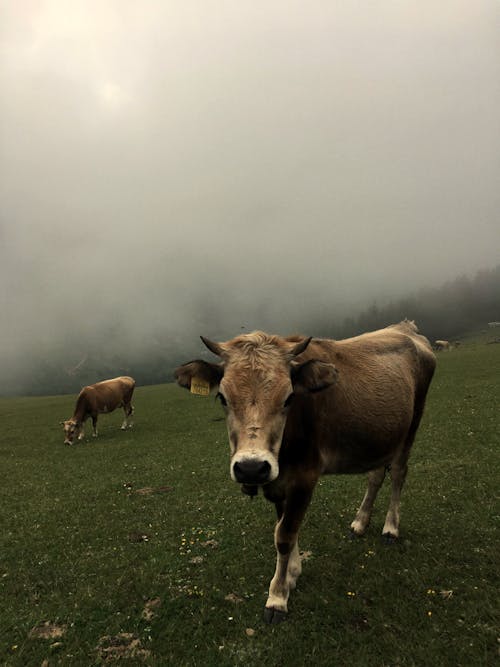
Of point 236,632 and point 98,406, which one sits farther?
point 98,406

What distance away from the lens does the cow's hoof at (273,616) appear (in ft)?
20.2

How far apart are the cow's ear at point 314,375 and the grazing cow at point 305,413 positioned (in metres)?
0.02

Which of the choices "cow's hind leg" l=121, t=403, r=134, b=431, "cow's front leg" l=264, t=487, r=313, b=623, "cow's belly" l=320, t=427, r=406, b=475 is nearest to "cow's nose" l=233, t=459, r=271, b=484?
"cow's front leg" l=264, t=487, r=313, b=623

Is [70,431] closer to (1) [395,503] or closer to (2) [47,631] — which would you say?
(2) [47,631]

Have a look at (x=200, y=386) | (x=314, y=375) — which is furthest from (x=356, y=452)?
(x=200, y=386)

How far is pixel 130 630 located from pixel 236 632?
72.7 inches

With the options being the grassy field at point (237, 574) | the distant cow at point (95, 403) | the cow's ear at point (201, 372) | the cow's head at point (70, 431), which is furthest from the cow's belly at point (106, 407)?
the cow's ear at point (201, 372)

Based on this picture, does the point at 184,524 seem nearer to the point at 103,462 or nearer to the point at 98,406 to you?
the point at 103,462

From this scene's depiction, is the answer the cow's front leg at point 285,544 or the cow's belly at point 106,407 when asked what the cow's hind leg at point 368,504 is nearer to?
the cow's front leg at point 285,544

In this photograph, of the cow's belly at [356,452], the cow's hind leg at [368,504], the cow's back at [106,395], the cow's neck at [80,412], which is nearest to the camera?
the cow's belly at [356,452]

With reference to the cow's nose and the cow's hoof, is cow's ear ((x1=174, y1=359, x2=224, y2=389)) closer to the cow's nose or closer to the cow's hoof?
the cow's nose

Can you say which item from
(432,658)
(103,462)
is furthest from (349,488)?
(103,462)

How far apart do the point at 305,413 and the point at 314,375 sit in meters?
1.07

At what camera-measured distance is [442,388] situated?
31.9 metres
